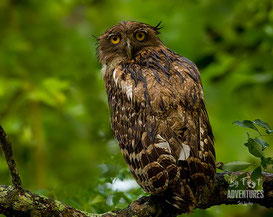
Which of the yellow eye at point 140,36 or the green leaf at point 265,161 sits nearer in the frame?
the green leaf at point 265,161

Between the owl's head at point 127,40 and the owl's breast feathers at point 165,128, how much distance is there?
1.44 feet

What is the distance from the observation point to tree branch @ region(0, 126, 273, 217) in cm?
286

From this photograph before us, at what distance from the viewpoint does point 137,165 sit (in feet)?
12.1

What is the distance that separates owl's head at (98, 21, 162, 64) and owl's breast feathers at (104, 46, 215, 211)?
44 cm

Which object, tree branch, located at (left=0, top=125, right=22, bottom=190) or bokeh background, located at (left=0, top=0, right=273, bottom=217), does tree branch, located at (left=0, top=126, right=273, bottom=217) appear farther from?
bokeh background, located at (left=0, top=0, right=273, bottom=217)

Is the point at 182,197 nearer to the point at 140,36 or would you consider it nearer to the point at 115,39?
the point at 140,36

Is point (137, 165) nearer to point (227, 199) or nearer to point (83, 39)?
point (227, 199)

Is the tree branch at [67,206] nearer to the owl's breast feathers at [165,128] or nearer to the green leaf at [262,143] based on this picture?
the owl's breast feathers at [165,128]

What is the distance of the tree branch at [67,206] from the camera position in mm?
2857

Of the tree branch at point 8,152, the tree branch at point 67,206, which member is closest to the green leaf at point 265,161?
the tree branch at point 67,206

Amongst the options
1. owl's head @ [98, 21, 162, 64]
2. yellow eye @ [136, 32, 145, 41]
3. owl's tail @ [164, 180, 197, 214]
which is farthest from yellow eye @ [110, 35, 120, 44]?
owl's tail @ [164, 180, 197, 214]

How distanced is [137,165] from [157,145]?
28 cm

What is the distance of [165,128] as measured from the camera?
141 inches

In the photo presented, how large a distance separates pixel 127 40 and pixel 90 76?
8.62 feet
